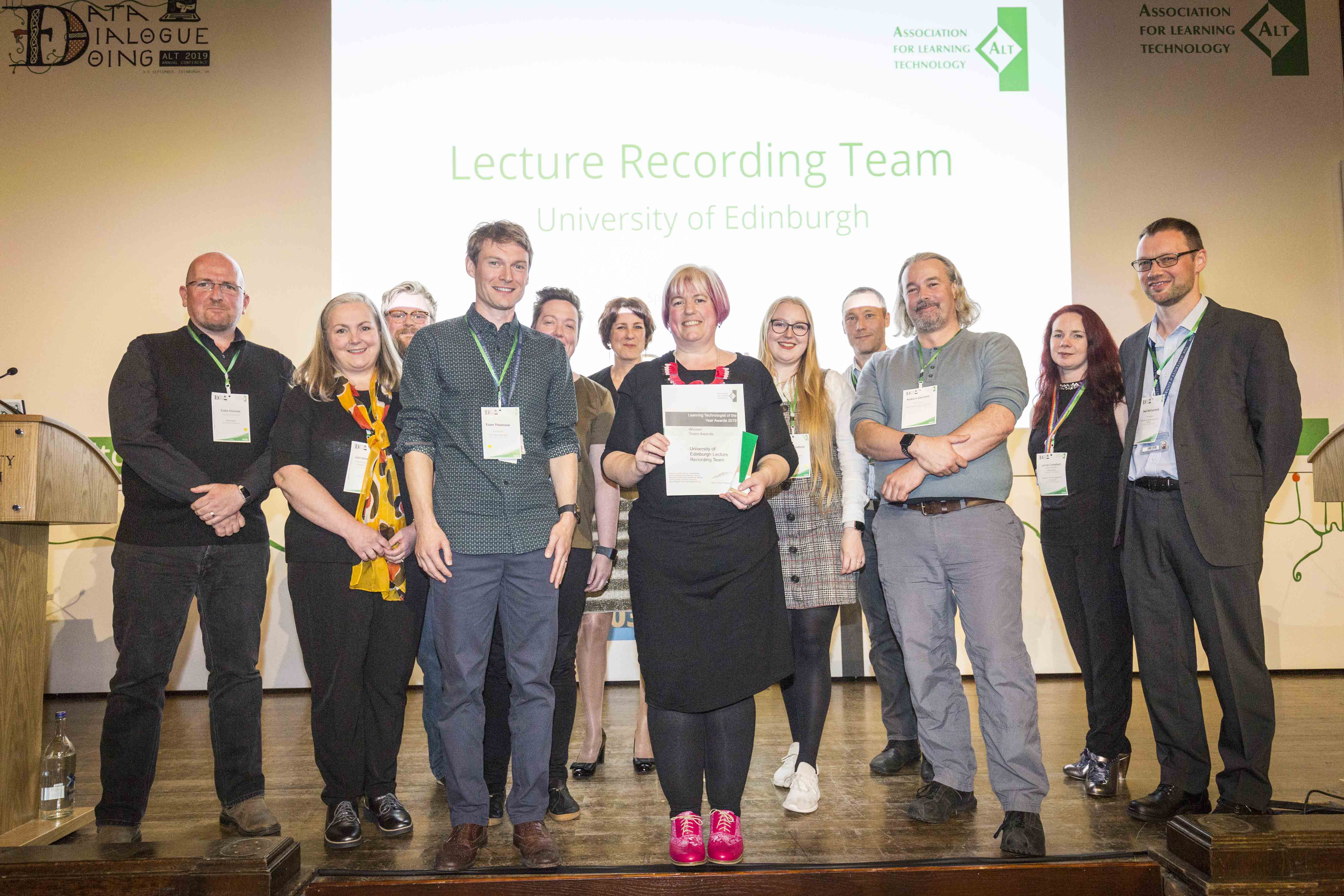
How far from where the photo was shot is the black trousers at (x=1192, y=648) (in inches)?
101

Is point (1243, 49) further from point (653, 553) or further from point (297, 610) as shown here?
point (297, 610)

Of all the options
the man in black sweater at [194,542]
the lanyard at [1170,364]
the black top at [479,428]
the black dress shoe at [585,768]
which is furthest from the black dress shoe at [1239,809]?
the man in black sweater at [194,542]

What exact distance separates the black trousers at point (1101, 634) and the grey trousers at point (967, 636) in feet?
2.06

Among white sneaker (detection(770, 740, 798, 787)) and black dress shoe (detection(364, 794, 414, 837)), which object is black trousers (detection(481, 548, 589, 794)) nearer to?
black dress shoe (detection(364, 794, 414, 837))

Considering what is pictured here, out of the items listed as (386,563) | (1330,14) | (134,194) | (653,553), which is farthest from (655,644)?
(1330,14)

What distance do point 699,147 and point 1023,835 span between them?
156 inches

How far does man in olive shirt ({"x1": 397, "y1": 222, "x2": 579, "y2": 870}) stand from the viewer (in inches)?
90.5

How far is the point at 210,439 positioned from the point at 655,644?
4.96 ft

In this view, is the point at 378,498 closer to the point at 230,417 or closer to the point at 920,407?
the point at 230,417

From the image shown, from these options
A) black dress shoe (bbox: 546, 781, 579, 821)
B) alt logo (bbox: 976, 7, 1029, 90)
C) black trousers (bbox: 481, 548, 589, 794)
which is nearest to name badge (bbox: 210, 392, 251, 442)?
black trousers (bbox: 481, 548, 589, 794)

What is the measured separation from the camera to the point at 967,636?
2.52 m

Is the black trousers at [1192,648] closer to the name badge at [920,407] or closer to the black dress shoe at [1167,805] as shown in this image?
the black dress shoe at [1167,805]

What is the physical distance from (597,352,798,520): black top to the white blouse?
409 millimetres

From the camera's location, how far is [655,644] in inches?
91.4
